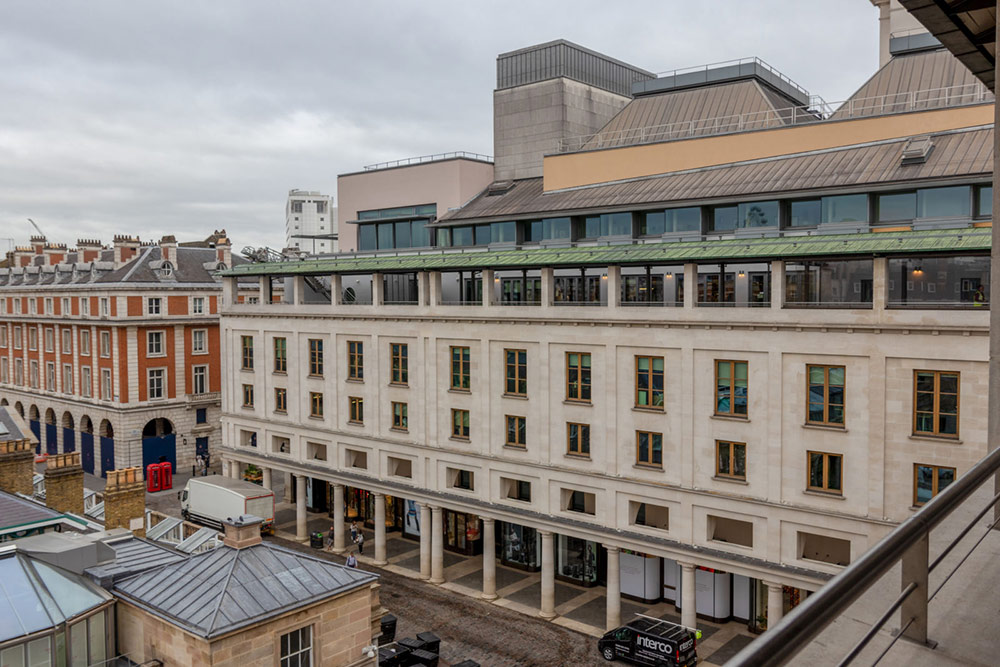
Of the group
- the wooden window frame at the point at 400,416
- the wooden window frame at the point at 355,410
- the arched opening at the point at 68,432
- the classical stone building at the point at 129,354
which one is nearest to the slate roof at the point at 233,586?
the wooden window frame at the point at 400,416

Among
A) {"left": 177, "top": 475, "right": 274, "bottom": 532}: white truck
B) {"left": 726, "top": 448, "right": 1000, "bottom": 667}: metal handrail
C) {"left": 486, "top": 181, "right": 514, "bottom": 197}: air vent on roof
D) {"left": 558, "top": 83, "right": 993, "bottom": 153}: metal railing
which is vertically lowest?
{"left": 177, "top": 475, "right": 274, "bottom": 532}: white truck

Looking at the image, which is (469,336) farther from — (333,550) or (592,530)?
(333,550)

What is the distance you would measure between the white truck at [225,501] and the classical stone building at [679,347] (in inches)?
107

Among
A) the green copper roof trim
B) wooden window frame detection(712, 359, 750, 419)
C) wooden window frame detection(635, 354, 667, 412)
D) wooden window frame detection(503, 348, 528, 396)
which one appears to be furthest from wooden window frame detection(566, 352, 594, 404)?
wooden window frame detection(712, 359, 750, 419)

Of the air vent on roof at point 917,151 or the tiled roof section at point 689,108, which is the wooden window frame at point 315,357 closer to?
the tiled roof section at point 689,108

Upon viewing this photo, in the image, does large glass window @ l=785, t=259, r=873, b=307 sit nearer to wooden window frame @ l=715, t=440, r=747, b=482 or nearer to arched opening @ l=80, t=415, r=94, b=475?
wooden window frame @ l=715, t=440, r=747, b=482

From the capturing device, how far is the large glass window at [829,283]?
1345 inches

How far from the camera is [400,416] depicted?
49.2 meters

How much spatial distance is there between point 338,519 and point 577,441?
20095 mm

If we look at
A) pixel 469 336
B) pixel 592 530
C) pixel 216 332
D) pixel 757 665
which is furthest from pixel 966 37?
pixel 216 332

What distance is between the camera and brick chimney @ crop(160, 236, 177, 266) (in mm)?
77125

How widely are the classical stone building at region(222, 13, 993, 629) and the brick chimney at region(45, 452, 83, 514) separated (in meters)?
19.0

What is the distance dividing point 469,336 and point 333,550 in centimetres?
1914

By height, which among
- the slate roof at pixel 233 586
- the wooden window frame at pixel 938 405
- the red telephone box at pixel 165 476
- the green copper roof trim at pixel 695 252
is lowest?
the red telephone box at pixel 165 476
